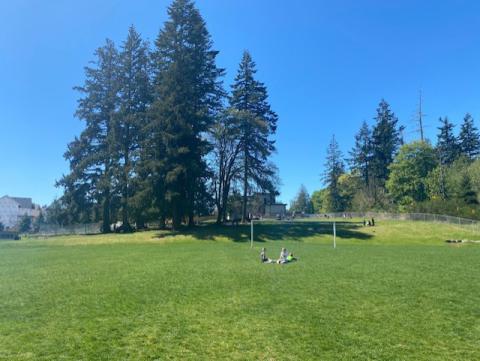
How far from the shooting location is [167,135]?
3525 centimetres

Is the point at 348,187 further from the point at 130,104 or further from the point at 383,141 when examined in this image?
the point at 130,104

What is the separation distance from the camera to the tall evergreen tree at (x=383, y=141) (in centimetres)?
7750

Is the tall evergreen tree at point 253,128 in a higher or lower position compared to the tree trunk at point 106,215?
higher

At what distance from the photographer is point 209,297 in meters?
9.55

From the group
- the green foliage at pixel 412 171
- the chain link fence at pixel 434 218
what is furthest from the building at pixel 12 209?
the chain link fence at pixel 434 218

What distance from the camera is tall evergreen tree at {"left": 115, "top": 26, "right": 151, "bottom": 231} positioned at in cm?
4069

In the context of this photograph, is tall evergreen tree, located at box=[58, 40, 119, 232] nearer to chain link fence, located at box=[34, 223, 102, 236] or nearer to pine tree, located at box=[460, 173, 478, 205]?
chain link fence, located at box=[34, 223, 102, 236]

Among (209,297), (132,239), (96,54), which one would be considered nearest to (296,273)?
(209,297)

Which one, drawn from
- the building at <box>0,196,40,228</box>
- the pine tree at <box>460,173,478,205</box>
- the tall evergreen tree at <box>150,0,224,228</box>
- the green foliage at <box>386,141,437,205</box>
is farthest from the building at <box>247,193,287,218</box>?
the building at <box>0,196,40,228</box>

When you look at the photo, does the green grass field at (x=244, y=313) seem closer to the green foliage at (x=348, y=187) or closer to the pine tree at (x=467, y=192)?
the pine tree at (x=467, y=192)

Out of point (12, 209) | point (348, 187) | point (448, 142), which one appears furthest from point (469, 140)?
point (12, 209)

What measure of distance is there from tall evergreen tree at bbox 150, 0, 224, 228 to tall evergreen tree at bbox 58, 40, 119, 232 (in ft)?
23.3

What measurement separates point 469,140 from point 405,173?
22594mm

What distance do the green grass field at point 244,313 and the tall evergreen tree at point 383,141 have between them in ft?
220
